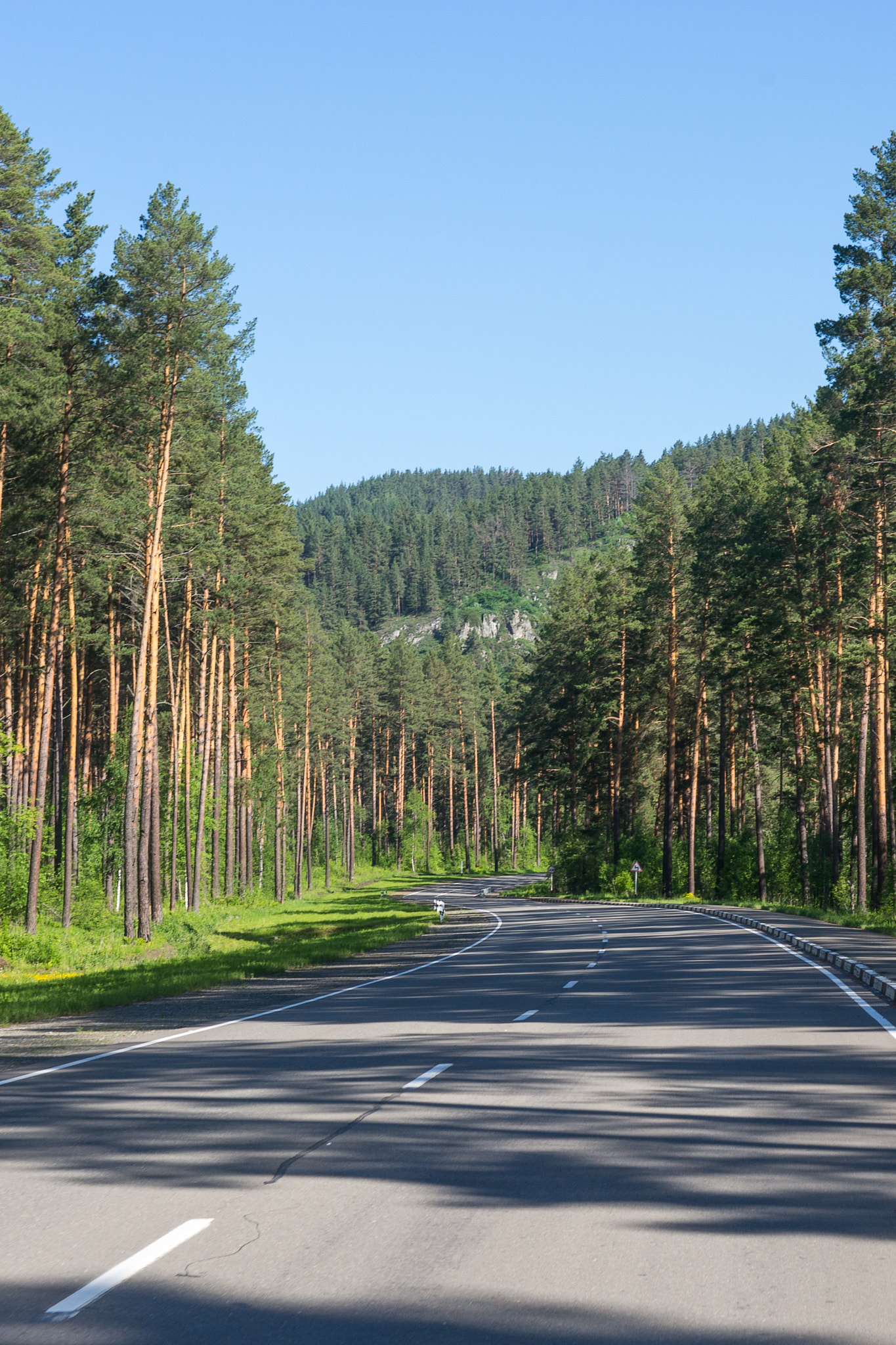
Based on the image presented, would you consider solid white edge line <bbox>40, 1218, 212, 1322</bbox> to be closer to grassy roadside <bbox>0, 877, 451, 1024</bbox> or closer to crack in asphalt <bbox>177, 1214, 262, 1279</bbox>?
crack in asphalt <bbox>177, 1214, 262, 1279</bbox>

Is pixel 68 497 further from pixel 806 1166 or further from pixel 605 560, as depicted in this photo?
pixel 605 560

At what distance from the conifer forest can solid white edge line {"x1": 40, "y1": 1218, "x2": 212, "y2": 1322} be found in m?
24.4

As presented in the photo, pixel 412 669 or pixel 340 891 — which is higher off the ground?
pixel 412 669

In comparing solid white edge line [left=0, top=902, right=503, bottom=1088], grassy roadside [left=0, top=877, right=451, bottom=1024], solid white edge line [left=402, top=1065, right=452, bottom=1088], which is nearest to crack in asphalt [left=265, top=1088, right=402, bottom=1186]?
solid white edge line [left=402, top=1065, right=452, bottom=1088]

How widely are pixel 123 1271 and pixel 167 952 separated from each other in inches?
1117

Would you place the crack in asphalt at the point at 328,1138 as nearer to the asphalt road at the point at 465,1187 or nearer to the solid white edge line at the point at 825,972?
the asphalt road at the point at 465,1187

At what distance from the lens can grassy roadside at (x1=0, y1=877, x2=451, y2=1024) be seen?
21578 millimetres

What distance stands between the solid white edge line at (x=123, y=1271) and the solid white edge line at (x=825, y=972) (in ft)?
30.6

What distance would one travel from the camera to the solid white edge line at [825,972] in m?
15.1

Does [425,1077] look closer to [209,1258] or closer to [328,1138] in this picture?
[328,1138]

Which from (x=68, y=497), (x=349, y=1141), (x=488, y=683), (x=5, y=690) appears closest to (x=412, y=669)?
(x=488, y=683)

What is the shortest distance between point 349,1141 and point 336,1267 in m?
2.88

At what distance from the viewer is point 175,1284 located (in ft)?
18.5

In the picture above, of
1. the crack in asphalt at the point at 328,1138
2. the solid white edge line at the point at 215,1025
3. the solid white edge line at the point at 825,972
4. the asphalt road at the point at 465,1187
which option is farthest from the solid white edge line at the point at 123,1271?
the solid white edge line at the point at 825,972
